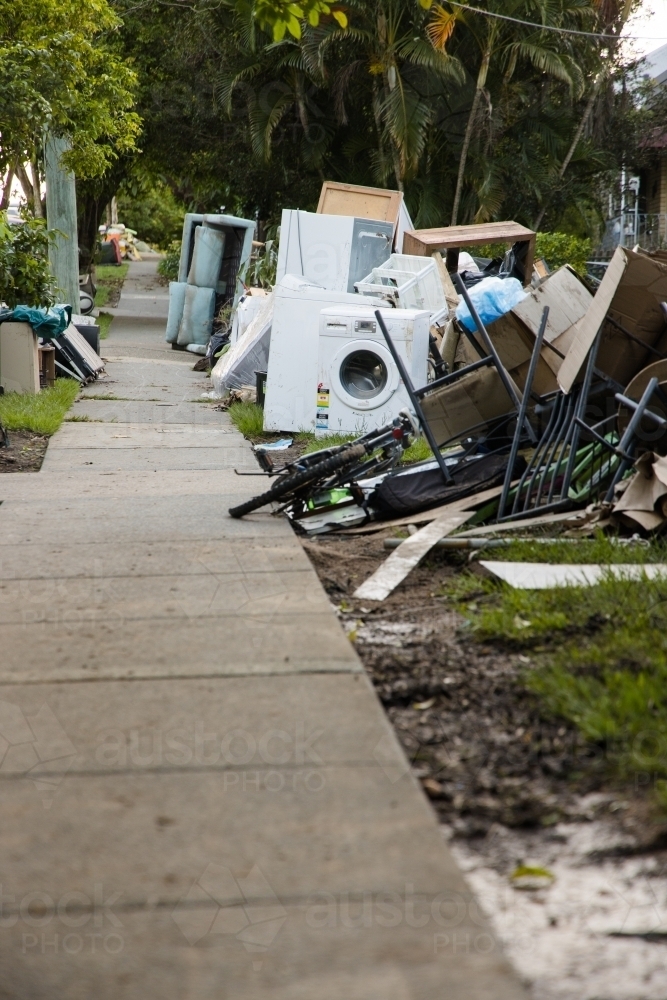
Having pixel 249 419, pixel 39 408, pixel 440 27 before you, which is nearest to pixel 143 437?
pixel 249 419

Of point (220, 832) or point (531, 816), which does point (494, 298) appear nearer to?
point (531, 816)

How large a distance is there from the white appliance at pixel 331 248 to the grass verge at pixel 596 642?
10.1 m

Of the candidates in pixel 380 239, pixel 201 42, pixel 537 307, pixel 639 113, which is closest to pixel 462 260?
pixel 380 239

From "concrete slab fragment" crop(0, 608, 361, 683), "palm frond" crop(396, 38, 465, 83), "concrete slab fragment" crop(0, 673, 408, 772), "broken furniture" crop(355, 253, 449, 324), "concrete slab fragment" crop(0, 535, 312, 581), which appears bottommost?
"concrete slab fragment" crop(0, 535, 312, 581)

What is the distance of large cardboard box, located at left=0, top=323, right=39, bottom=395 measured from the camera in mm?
12656

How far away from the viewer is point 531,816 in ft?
9.65

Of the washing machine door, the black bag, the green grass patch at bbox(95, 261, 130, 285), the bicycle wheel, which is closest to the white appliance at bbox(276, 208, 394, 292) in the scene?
the washing machine door

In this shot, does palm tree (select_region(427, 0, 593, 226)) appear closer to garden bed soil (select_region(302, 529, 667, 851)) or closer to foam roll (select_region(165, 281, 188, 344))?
foam roll (select_region(165, 281, 188, 344))

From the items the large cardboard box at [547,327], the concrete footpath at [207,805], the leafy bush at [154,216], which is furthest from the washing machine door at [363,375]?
the leafy bush at [154,216]

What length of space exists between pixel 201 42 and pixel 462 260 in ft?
39.1

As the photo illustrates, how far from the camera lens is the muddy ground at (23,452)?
9172mm

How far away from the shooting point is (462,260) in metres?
14.4

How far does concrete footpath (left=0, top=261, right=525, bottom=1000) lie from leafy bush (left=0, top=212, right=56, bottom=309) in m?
5.66

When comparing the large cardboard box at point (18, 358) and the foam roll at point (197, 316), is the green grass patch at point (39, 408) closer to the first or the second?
the large cardboard box at point (18, 358)
